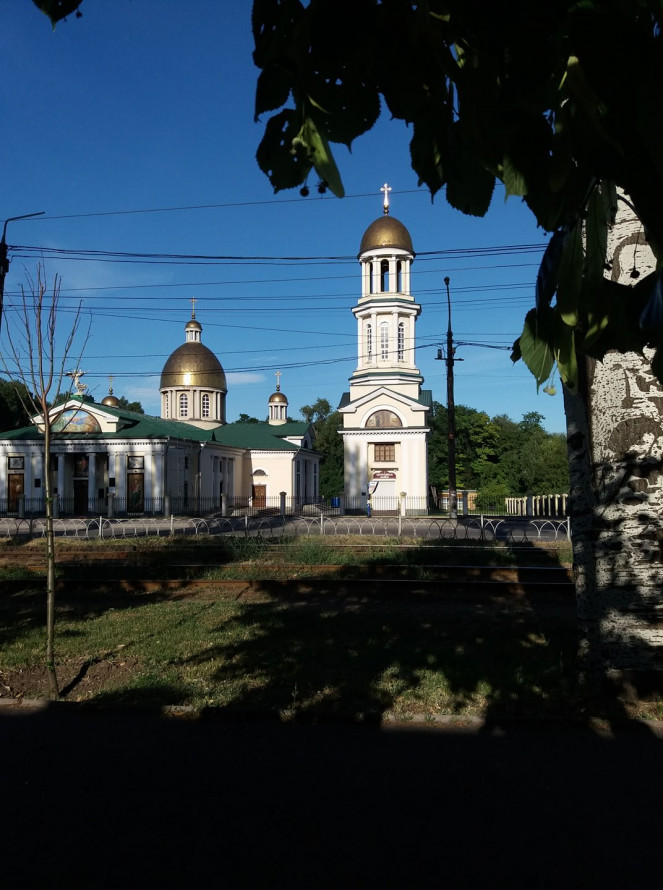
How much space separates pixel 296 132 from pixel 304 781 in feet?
13.4

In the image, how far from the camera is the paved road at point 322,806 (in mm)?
3404

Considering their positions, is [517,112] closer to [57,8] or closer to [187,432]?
[57,8]

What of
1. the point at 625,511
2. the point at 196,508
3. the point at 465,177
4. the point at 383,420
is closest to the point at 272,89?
the point at 465,177

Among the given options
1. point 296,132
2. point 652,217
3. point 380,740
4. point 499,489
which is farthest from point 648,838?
point 499,489

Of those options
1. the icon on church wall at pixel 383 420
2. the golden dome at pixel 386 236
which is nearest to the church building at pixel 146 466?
the icon on church wall at pixel 383 420

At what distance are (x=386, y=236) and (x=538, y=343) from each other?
43.9 meters

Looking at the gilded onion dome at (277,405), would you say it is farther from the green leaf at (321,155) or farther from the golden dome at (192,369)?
the green leaf at (321,155)

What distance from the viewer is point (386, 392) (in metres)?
42.0

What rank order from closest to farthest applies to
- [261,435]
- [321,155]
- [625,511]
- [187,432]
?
1. [321,155]
2. [625,511]
3. [187,432]
4. [261,435]

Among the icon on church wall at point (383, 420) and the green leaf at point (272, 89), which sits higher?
the icon on church wall at point (383, 420)

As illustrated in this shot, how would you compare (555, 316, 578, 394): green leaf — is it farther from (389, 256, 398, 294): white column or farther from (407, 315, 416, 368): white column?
(389, 256, 398, 294): white column

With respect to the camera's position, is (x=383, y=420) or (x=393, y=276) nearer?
(x=383, y=420)

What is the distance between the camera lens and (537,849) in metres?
3.60

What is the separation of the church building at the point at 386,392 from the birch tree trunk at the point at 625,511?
33.2 meters
